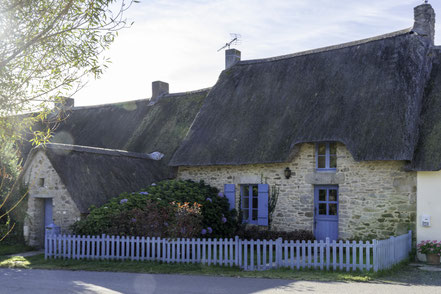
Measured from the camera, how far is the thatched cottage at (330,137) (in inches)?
499

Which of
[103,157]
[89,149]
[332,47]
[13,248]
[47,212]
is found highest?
[332,47]

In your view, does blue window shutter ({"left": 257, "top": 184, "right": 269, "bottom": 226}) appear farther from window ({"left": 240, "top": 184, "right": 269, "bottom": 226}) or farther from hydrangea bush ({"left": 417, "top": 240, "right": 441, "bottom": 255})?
hydrangea bush ({"left": 417, "top": 240, "right": 441, "bottom": 255})

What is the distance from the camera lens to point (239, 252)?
1079 centimetres

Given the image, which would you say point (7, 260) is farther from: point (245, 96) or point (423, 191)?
point (423, 191)

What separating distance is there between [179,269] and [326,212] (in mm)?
5393

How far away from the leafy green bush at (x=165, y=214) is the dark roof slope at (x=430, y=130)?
223 inches

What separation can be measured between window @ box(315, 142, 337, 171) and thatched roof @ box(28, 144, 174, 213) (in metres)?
5.48

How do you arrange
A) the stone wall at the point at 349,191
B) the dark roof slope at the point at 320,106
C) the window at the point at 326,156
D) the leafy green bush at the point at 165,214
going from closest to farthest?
the leafy green bush at the point at 165,214, the stone wall at the point at 349,191, the dark roof slope at the point at 320,106, the window at the point at 326,156

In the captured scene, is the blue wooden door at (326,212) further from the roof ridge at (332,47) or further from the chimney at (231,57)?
the chimney at (231,57)

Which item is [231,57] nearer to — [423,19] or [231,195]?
[231,195]

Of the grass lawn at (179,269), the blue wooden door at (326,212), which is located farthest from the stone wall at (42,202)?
the blue wooden door at (326,212)

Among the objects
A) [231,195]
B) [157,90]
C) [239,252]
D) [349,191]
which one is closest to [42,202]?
[231,195]

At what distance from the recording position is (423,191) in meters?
12.2

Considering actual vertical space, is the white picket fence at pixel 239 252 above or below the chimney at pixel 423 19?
below
